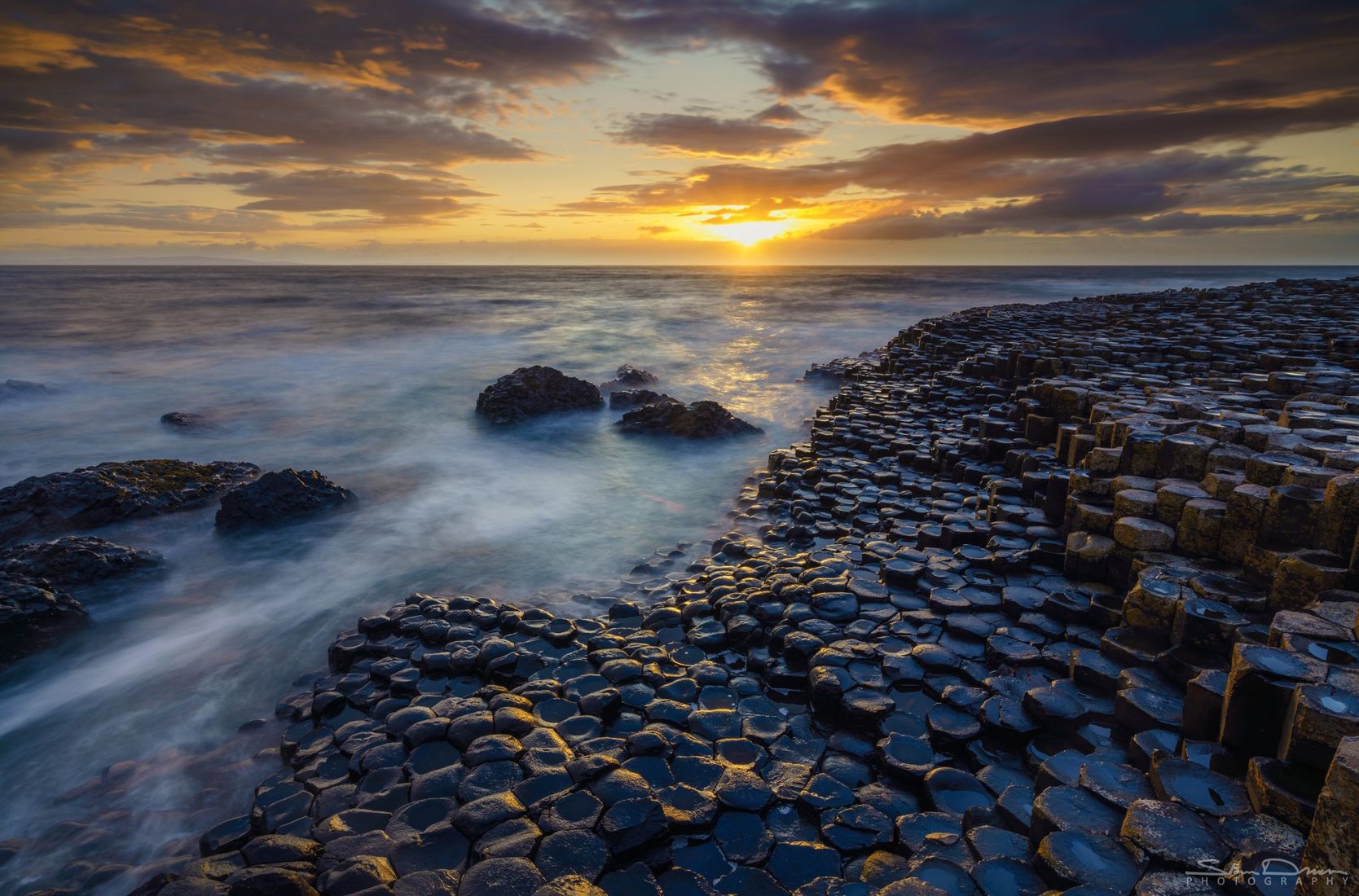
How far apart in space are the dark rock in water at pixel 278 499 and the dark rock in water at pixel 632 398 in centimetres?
679

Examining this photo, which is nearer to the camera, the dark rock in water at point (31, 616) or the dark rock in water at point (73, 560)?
the dark rock in water at point (31, 616)

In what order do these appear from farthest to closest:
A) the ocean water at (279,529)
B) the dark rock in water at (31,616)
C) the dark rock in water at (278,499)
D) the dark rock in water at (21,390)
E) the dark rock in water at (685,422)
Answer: the dark rock in water at (21,390) → the dark rock in water at (685,422) → the dark rock in water at (278,499) → the dark rock in water at (31,616) → the ocean water at (279,529)

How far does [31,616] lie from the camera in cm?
592

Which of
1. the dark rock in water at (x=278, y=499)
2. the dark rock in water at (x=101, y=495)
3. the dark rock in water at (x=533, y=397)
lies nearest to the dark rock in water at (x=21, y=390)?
the dark rock in water at (x=101, y=495)

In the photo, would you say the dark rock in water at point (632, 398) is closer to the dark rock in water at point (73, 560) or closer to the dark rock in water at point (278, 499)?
the dark rock in water at point (278, 499)

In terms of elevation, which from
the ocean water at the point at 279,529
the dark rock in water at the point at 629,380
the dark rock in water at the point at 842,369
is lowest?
the ocean water at the point at 279,529

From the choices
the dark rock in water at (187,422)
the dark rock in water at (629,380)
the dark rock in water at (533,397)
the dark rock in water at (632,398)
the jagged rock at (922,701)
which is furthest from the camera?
the dark rock in water at (629,380)

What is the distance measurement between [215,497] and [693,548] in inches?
289

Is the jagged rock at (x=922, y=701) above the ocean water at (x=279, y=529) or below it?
above

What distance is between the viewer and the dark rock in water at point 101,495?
808 cm

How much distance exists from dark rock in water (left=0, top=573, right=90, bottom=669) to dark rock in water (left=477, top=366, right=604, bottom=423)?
8.26 meters

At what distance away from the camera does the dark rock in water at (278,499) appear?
8.43 metres

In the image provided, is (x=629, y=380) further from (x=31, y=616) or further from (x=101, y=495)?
(x=31, y=616)

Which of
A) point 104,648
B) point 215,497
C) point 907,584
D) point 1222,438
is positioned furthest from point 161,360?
point 1222,438
